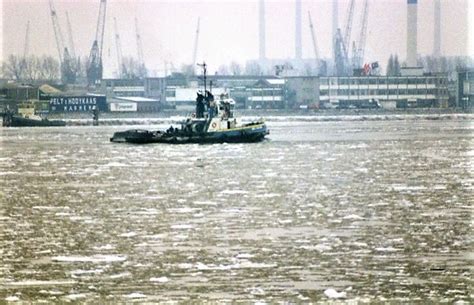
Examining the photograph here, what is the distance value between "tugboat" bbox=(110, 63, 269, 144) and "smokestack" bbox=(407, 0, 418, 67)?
6089cm

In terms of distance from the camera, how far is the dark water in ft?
32.7

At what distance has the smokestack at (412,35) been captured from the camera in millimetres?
100500

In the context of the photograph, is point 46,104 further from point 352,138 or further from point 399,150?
point 399,150

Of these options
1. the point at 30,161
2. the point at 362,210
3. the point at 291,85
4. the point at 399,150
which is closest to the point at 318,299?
the point at 362,210

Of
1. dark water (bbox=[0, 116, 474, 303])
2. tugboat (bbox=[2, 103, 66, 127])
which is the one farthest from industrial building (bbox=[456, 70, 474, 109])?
dark water (bbox=[0, 116, 474, 303])

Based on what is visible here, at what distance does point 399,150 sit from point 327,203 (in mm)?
16346

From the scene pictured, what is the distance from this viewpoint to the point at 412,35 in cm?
10106

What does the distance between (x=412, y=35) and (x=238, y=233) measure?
8973cm

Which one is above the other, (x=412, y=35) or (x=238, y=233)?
(x=412, y=35)

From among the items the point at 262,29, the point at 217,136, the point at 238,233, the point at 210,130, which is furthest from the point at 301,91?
the point at 238,233

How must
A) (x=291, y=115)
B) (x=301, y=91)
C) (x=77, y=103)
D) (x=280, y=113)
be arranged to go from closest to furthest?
(x=77, y=103) < (x=291, y=115) < (x=280, y=113) < (x=301, y=91)

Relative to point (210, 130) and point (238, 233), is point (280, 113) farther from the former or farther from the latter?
point (238, 233)

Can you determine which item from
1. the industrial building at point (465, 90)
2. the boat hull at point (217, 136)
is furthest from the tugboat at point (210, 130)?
the industrial building at point (465, 90)

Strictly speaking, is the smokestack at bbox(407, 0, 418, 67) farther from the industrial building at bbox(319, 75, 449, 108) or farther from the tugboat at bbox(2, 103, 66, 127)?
the tugboat at bbox(2, 103, 66, 127)
